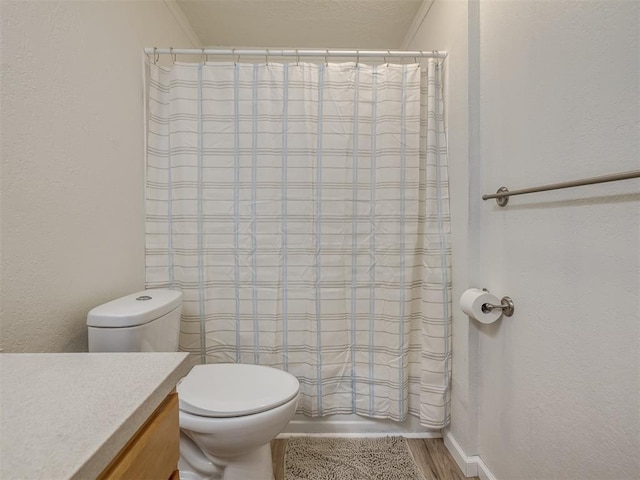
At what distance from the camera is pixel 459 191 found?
1329 mm

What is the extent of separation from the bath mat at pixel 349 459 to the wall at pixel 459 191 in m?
0.28

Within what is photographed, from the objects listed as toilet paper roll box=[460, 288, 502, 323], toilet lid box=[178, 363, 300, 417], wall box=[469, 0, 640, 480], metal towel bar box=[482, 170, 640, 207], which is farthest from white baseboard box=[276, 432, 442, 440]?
metal towel bar box=[482, 170, 640, 207]

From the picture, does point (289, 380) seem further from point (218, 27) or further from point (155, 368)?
point (218, 27)

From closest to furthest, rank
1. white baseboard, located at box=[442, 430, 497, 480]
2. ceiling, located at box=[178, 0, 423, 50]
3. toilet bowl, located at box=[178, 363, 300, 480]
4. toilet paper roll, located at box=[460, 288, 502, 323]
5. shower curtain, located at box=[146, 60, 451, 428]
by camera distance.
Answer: toilet bowl, located at box=[178, 363, 300, 480] < toilet paper roll, located at box=[460, 288, 502, 323] < white baseboard, located at box=[442, 430, 497, 480] < shower curtain, located at box=[146, 60, 451, 428] < ceiling, located at box=[178, 0, 423, 50]

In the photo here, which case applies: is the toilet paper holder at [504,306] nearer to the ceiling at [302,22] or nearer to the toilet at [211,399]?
the toilet at [211,399]

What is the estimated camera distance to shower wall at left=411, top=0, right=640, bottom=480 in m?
0.70

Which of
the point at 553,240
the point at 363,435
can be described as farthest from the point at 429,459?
the point at 553,240

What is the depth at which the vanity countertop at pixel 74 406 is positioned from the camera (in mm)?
330

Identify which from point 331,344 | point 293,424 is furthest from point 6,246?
point 293,424

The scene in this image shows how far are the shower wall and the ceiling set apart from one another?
613 mm

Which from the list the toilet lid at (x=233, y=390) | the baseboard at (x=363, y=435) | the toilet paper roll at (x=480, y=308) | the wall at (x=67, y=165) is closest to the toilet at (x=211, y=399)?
the toilet lid at (x=233, y=390)

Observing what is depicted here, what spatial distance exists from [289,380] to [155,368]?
0.71 m

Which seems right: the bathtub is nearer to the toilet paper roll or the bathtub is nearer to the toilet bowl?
the toilet bowl

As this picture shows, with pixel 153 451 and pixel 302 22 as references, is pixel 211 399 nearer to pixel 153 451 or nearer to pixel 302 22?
pixel 153 451
